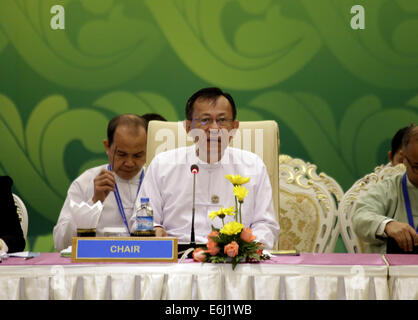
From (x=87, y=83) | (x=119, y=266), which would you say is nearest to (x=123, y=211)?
(x=119, y=266)

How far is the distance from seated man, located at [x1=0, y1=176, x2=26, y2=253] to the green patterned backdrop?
223 cm

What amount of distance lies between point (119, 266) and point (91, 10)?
3.63 meters

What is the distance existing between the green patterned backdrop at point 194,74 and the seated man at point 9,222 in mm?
2231

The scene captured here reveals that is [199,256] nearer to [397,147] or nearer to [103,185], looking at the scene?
[103,185]

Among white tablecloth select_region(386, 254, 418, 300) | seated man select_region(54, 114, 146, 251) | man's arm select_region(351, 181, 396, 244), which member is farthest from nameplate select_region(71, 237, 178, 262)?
man's arm select_region(351, 181, 396, 244)

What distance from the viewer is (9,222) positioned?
304 cm

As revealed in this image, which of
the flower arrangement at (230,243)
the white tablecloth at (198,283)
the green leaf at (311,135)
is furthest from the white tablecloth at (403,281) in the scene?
the green leaf at (311,135)

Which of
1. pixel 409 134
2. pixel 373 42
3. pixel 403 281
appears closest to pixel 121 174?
pixel 409 134

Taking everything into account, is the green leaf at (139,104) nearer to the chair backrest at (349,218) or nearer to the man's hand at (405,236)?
the chair backrest at (349,218)

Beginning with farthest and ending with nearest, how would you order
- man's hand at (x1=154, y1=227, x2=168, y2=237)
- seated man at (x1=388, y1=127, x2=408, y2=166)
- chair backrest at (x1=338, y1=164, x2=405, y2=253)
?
seated man at (x1=388, y1=127, x2=408, y2=166) < chair backrest at (x1=338, y1=164, x2=405, y2=253) < man's hand at (x1=154, y1=227, x2=168, y2=237)

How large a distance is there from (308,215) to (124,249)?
6.14 ft

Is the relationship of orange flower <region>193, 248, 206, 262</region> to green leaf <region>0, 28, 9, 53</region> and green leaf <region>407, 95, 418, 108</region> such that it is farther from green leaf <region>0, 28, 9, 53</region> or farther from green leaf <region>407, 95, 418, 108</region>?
green leaf <region>0, 28, 9, 53</region>

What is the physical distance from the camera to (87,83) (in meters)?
5.34

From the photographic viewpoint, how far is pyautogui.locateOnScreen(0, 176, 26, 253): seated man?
295 centimetres
